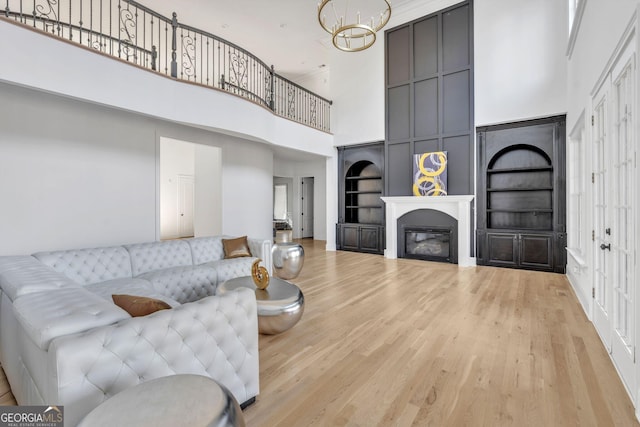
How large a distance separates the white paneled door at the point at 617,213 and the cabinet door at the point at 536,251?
114 inches

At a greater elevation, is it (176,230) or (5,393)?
(176,230)

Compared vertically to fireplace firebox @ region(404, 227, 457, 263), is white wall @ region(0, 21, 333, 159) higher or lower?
higher

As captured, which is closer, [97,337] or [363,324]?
[97,337]

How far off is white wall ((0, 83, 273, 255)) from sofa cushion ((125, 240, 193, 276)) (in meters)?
1.18

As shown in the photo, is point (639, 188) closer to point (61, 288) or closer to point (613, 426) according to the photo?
point (613, 426)

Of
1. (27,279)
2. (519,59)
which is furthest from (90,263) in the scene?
(519,59)

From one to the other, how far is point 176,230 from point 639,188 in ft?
36.5

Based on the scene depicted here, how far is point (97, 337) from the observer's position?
1345 millimetres

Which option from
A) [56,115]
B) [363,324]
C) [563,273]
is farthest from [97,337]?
[563,273]

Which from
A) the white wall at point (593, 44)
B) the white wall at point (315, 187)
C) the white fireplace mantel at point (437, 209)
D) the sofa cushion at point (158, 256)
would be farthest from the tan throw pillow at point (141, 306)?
the white wall at point (315, 187)

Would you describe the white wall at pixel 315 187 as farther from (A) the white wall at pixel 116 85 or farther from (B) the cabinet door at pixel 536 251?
(B) the cabinet door at pixel 536 251

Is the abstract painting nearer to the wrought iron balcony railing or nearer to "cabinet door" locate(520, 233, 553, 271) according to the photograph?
"cabinet door" locate(520, 233, 553, 271)

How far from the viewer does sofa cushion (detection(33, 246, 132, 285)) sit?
11.2 feet

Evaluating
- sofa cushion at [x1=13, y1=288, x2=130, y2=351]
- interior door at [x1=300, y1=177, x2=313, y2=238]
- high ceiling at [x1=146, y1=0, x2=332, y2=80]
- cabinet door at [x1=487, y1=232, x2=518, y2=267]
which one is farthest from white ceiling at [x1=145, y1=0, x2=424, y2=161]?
sofa cushion at [x1=13, y1=288, x2=130, y2=351]
